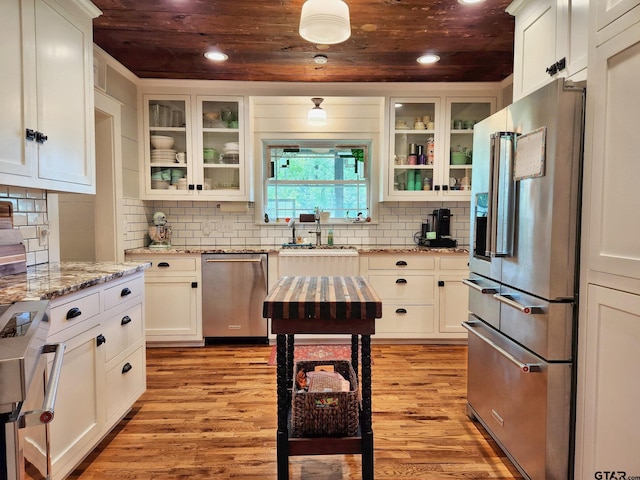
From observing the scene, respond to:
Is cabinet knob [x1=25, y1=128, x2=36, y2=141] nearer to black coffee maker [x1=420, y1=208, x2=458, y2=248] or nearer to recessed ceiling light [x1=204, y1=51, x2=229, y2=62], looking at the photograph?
recessed ceiling light [x1=204, y1=51, x2=229, y2=62]

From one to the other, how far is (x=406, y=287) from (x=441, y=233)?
71 cm

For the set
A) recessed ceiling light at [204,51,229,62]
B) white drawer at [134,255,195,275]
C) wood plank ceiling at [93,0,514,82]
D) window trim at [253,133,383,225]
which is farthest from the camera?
window trim at [253,133,383,225]

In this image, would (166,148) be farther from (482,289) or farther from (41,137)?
(482,289)

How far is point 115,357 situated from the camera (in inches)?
79.3

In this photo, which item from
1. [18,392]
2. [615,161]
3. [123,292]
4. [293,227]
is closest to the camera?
[18,392]

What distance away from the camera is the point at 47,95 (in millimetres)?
1961

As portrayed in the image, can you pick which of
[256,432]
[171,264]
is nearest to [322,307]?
[256,432]

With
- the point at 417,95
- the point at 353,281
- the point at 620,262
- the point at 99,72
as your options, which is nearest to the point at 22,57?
the point at 99,72

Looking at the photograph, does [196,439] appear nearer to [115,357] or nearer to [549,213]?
[115,357]

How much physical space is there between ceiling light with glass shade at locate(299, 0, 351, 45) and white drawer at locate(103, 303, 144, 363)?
174cm

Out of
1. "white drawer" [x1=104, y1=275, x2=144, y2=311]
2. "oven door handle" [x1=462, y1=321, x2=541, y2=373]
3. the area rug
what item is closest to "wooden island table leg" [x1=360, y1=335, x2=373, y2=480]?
"oven door handle" [x1=462, y1=321, x2=541, y2=373]

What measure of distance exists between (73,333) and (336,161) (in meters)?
3.05

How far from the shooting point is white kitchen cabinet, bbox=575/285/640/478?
125cm

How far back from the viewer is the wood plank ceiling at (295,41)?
2.30m
